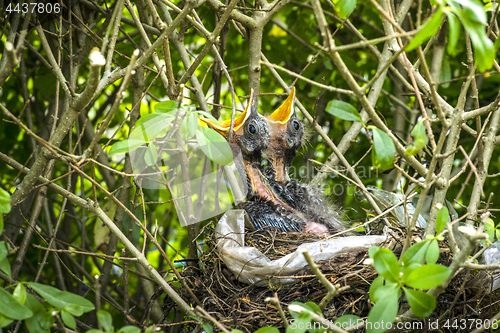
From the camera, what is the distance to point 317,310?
108 centimetres

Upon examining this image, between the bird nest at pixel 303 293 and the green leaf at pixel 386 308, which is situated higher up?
the green leaf at pixel 386 308

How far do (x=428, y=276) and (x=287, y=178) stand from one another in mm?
1283

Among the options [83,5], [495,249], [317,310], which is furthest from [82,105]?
[495,249]

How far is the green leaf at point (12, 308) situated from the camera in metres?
0.98

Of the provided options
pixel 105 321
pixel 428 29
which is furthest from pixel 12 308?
pixel 428 29

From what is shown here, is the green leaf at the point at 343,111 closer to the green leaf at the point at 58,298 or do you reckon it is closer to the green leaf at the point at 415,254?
the green leaf at the point at 415,254

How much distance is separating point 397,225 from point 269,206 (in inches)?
22.8

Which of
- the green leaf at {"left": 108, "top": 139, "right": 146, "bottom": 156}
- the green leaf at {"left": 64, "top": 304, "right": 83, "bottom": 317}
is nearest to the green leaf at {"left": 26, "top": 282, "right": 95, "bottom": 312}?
the green leaf at {"left": 64, "top": 304, "right": 83, "bottom": 317}

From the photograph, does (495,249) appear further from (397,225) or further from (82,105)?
(82,105)

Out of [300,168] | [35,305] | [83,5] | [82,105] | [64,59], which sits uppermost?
[83,5]

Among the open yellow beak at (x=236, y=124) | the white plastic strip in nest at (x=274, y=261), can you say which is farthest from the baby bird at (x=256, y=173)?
the white plastic strip in nest at (x=274, y=261)

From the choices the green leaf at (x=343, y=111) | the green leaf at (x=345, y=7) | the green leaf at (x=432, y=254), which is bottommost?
the green leaf at (x=432, y=254)

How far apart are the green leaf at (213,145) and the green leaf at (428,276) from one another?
603mm

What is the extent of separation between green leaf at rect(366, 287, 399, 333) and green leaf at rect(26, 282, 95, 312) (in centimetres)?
67
